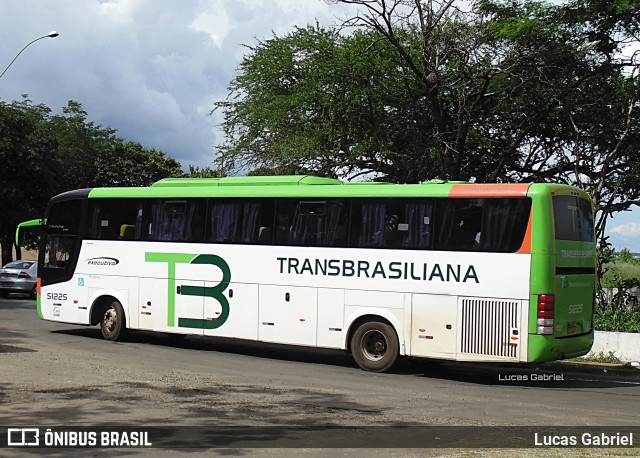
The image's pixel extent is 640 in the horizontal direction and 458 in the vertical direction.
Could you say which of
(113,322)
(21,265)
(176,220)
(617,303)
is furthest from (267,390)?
(21,265)

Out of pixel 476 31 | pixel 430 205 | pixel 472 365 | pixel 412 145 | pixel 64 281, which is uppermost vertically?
pixel 476 31

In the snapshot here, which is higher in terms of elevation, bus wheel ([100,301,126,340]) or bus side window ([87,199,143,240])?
bus side window ([87,199,143,240])

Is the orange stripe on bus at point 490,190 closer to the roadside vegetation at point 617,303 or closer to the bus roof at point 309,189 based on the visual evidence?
the bus roof at point 309,189

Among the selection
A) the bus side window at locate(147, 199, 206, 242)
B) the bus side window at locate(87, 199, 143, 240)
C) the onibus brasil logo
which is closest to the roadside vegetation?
the onibus brasil logo

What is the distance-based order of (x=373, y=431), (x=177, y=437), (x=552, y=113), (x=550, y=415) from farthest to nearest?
1. (x=552, y=113)
2. (x=550, y=415)
3. (x=373, y=431)
4. (x=177, y=437)

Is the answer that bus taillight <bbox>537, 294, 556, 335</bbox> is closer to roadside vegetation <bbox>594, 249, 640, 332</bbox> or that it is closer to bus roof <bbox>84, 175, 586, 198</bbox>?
bus roof <bbox>84, 175, 586, 198</bbox>

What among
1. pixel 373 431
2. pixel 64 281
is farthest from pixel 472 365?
pixel 64 281

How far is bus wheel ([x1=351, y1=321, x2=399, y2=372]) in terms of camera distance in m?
15.0

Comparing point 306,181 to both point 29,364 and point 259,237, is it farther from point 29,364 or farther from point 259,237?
point 29,364

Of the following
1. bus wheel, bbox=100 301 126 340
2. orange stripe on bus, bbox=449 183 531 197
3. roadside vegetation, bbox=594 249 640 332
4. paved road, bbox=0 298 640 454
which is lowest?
paved road, bbox=0 298 640 454

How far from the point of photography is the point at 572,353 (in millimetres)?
14258

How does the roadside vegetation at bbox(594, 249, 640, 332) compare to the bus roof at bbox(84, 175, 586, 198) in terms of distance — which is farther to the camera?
the roadside vegetation at bbox(594, 249, 640, 332)

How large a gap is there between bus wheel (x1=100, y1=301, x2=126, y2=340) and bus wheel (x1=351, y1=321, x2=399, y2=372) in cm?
596

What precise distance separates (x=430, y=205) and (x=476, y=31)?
11.4 metres
